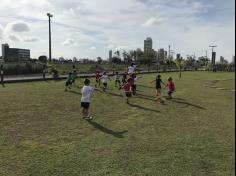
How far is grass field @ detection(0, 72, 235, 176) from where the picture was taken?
7.75m

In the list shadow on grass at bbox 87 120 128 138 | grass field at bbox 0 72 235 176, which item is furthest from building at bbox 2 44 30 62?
shadow on grass at bbox 87 120 128 138

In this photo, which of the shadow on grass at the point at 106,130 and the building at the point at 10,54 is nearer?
the shadow on grass at the point at 106,130

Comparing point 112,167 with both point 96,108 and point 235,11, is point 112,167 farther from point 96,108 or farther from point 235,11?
point 96,108

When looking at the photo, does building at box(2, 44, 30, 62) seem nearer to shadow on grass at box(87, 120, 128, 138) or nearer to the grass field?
the grass field

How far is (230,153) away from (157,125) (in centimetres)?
378

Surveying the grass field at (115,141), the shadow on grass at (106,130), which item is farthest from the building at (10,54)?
the shadow on grass at (106,130)

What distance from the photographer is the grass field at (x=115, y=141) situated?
775 cm

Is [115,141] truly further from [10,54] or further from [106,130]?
[10,54]

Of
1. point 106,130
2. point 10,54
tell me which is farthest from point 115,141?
point 10,54

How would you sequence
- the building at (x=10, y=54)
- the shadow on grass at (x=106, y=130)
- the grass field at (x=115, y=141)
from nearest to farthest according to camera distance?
Result: the grass field at (x=115, y=141), the shadow on grass at (x=106, y=130), the building at (x=10, y=54)

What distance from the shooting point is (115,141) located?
32.9ft

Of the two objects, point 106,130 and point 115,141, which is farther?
point 106,130

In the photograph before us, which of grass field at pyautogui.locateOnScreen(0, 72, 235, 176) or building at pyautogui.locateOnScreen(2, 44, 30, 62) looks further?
building at pyautogui.locateOnScreen(2, 44, 30, 62)

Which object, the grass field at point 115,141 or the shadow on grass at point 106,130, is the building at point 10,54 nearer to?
the grass field at point 115,141
